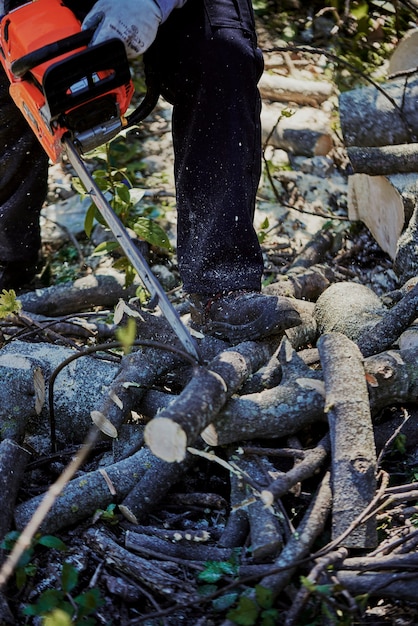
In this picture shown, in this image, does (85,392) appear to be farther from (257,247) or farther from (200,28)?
(200,28)

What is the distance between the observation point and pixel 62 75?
198 cm

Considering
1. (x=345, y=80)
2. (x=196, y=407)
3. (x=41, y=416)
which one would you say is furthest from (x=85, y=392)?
(x=345, y=80)

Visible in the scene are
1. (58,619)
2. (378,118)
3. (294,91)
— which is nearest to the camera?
(58,619)

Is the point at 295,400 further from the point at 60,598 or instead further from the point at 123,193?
the point at 123,193

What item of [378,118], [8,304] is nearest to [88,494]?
[8,304]

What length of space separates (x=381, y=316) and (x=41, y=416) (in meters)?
1.12

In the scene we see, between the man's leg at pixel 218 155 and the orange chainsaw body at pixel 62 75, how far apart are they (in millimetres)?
279

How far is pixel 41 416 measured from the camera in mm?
2363

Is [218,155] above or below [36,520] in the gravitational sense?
above

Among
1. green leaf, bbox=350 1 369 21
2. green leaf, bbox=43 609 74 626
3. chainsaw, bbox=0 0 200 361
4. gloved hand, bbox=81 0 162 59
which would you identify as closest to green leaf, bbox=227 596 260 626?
green leaf, bbox=43 609 74 626

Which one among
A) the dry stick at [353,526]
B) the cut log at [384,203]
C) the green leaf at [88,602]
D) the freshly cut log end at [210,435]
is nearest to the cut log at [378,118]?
the cut log at [384,203]

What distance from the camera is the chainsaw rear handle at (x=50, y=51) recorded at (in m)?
2.04

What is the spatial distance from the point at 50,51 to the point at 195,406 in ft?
3.32

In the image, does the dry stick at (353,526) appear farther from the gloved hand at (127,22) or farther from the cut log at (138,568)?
the gloved hand at (127,22)
